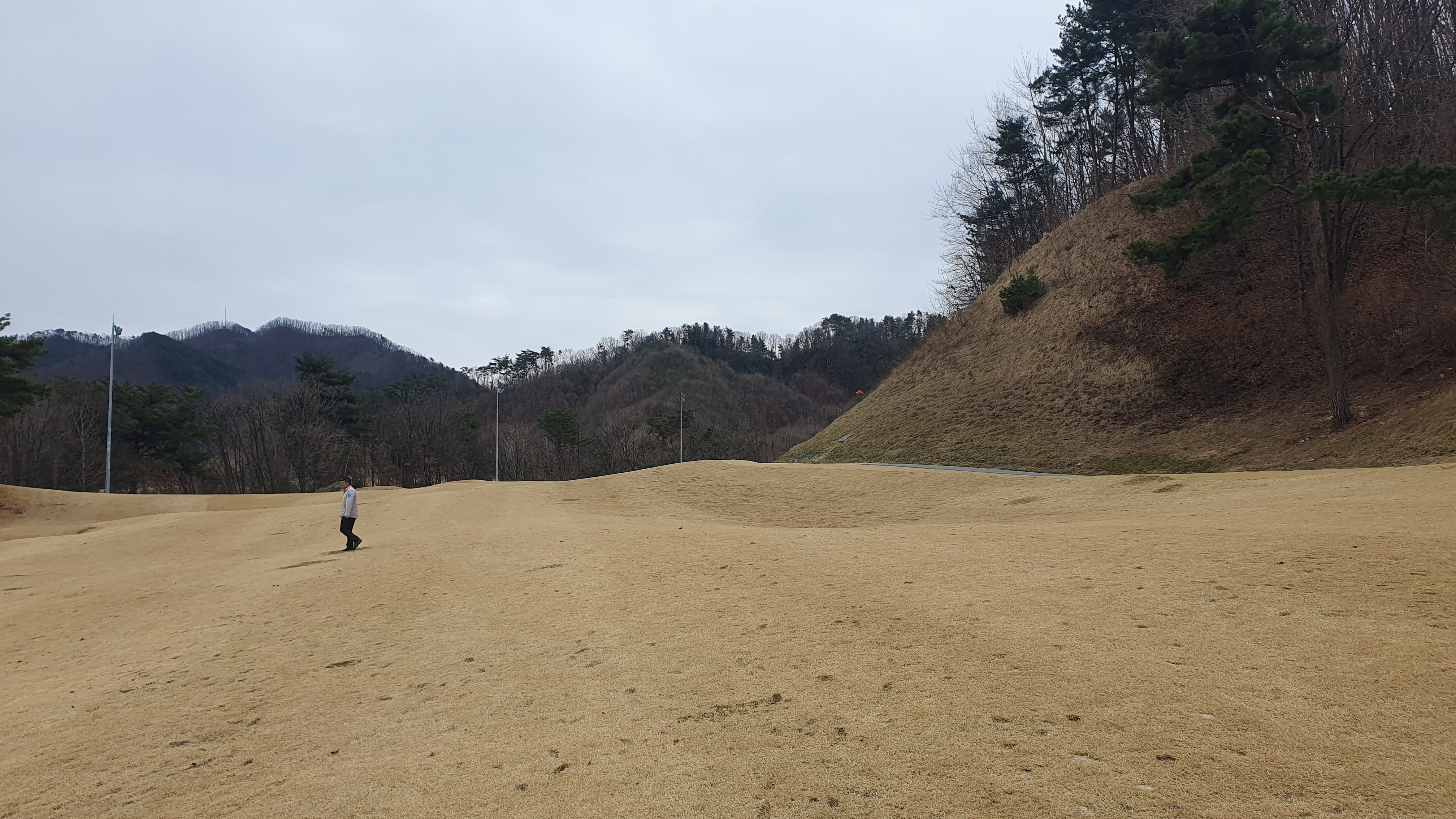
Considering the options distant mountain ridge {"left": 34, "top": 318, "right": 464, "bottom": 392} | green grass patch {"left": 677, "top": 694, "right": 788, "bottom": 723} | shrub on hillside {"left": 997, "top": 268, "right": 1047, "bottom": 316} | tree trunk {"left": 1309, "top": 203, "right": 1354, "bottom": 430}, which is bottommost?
green grass patch {"left": 677, "top": 694, "right": 788, "bottom": 723}

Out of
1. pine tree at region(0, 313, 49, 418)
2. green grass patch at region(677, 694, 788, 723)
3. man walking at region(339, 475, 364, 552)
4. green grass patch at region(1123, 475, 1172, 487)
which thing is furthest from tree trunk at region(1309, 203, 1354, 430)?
pine tree at region(0, 313, 49, 418)

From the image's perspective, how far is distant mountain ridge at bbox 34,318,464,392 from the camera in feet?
479

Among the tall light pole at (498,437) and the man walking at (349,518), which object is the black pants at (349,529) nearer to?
the man walking at (349,518)

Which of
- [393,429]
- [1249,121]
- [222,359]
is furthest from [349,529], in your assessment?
[222,359]

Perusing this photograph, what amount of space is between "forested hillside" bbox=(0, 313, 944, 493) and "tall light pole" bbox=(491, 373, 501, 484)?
96 cm

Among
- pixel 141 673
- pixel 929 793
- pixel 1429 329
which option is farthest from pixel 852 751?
pixel 1429 329

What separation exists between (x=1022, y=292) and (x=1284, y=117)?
70.0 feet

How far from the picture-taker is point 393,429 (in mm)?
80188

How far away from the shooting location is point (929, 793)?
392cm

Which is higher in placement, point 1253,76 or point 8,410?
point 1253,76

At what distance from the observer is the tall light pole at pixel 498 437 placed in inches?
2137

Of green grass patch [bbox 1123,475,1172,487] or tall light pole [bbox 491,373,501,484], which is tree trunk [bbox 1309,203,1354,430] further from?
tall light pole [bbox 491,373,501,484]

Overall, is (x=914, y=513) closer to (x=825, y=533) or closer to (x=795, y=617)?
(x=825, y=533)

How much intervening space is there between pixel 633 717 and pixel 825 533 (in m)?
10.2
